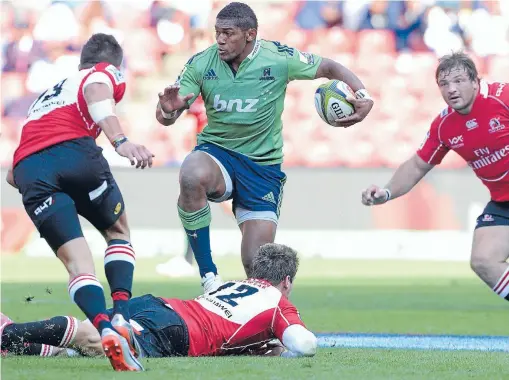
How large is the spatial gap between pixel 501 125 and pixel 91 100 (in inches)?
138

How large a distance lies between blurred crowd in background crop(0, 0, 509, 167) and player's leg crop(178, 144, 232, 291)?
10.6 metres

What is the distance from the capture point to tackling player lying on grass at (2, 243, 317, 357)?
5.77 metres

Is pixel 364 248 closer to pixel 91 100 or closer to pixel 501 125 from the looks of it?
pixel 501 125

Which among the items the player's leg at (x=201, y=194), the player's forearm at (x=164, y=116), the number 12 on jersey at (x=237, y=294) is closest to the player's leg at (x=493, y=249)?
the player's leg at (x=201, y=194)

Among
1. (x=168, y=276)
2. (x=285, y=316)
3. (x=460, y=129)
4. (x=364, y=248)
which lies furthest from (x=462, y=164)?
(x=285, y=316)

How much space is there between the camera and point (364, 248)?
16781 mm

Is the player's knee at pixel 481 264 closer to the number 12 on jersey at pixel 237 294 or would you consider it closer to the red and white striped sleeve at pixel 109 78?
the number 12 on jersey at pixel 237 294

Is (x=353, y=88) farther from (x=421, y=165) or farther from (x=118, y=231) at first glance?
(x=118, y=231)

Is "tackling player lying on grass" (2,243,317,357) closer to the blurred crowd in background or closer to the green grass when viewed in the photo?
the green grass

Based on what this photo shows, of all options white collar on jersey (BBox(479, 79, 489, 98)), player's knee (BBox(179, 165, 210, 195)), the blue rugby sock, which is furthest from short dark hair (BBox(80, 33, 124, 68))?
white collar on jersey (BBox(479, 79, 489, 98))

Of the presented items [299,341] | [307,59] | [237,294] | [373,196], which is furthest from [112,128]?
[307,59]

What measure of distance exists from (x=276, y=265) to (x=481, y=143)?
2524 millimetres

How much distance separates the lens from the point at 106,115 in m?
5.64

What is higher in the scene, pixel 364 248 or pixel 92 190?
pixel 92 190
